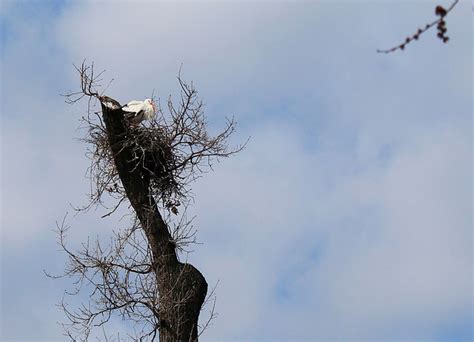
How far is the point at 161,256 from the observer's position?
26.4ft

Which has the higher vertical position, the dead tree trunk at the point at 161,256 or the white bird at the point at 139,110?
the white bird at the point at 139,110

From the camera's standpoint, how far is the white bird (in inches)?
323

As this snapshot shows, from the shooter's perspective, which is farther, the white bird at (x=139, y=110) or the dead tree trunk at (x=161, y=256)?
the white bird at (x=139, y=110)

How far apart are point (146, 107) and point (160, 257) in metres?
1.38

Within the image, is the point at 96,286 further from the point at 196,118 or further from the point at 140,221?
the point at 196,118

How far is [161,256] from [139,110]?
1342 millimetres

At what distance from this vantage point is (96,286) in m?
7.96

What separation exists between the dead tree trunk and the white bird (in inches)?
5.5

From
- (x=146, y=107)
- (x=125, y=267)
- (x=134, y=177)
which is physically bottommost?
(x=125, y=267)

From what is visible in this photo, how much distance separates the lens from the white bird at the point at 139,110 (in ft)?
26.9

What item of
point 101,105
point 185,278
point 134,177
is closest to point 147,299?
point 185,278

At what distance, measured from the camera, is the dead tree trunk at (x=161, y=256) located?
7.80m

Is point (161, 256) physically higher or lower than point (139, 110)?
lower

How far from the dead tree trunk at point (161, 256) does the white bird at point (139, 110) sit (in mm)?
140
